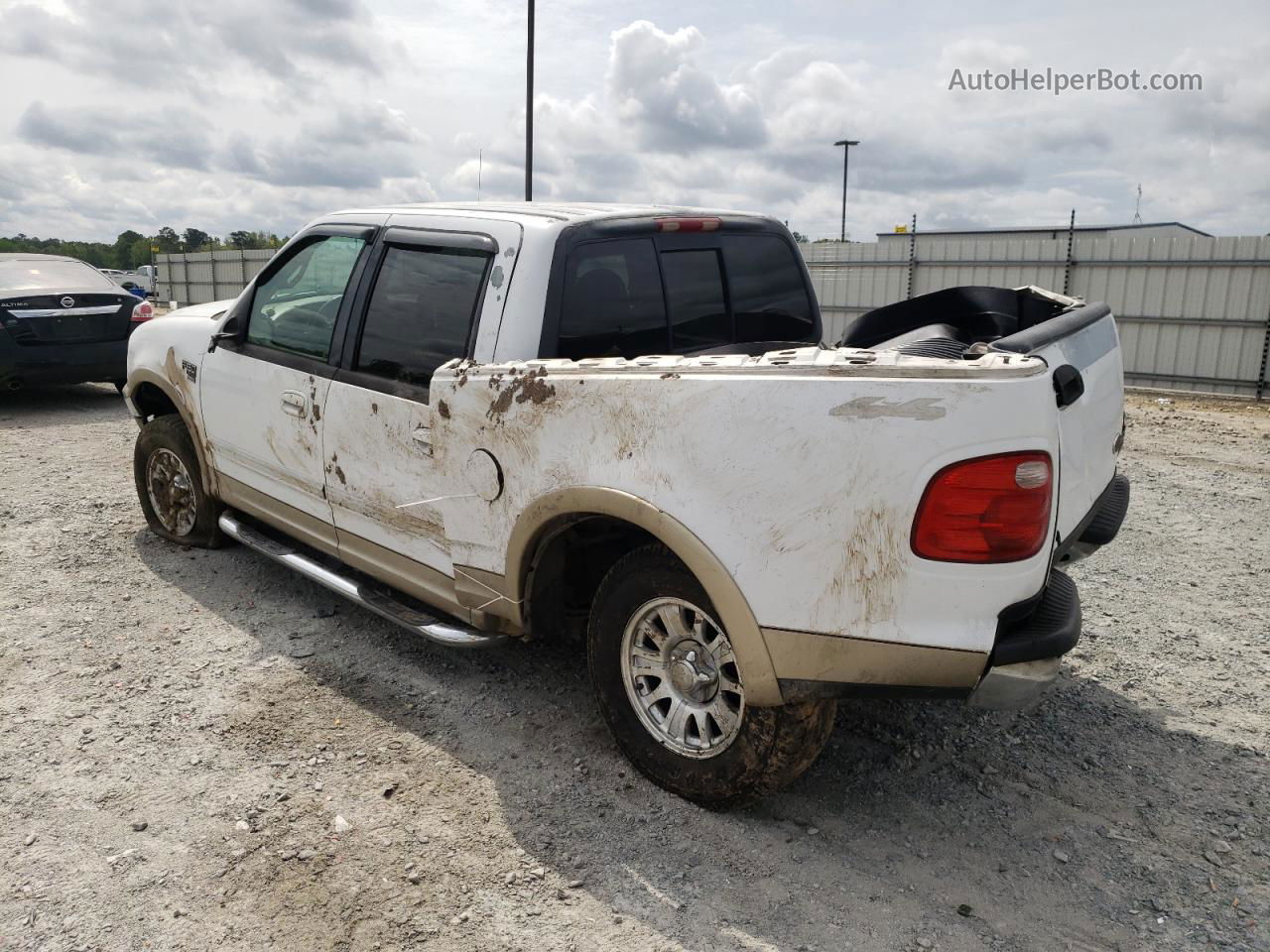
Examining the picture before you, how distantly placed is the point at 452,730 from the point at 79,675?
1653mm

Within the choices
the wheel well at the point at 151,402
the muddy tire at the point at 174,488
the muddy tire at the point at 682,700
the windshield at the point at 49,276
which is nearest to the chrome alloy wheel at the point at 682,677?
the muddy tire at the point at 682,700

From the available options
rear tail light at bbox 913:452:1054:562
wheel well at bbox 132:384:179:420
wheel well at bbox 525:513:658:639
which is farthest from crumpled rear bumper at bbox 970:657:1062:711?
wheel well at bbox 132:384:179:420

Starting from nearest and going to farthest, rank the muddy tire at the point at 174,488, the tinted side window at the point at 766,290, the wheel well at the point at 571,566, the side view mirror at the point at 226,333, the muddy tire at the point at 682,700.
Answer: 1. the muddy tire at the point at 682,700
2. the wheel well at the point at 571,566
3. the tinted side window at the point at 766,290
4. the side view mirror at the point at 226,333
5. the muddy tire at the point at 174,488

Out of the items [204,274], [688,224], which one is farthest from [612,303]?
[204,274]

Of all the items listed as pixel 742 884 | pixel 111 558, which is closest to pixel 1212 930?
pixel 742 884

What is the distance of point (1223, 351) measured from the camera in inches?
551

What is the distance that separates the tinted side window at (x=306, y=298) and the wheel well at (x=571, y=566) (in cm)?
139

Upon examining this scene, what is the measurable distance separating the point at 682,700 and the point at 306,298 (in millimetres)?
2446

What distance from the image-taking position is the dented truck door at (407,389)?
11.3 feet

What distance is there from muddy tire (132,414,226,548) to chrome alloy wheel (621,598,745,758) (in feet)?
10.1

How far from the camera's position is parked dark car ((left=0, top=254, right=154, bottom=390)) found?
9.20m

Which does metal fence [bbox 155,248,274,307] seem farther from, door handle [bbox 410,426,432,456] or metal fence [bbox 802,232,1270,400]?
door handle [bbox 410,426,432,456]

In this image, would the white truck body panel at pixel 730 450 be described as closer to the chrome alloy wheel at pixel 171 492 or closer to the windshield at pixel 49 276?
the chrome alloy wheel at pixel 171 492

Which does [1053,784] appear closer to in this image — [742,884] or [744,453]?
[742,884]
